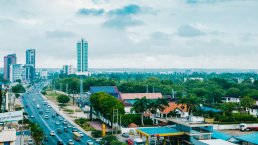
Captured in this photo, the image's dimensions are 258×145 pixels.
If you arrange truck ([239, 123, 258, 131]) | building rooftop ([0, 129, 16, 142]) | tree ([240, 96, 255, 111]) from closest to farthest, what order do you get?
1. building rooftop ([0, 129, 16, 142])
2. truck ([239, 123, 258, 131])
3. tree ([240, 96, 255, 111])

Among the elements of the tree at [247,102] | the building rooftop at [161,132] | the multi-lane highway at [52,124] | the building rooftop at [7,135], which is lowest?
the multi-lane highway at [52,124]

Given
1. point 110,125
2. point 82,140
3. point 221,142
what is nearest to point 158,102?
point 110,125

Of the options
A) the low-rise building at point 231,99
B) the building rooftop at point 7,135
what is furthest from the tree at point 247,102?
the building rooftop at point 7,135

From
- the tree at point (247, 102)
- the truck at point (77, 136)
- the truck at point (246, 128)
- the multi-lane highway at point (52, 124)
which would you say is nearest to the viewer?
the multi-lane highway at point (52, 124)

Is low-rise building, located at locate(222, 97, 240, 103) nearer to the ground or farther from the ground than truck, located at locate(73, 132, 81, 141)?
farther from the ground

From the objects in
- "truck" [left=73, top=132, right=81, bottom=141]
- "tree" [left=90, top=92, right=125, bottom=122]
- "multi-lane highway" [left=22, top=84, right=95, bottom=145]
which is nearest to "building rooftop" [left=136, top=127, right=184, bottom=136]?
"multi-lane highway" [left=22, top=84, right=95, bottom=145]

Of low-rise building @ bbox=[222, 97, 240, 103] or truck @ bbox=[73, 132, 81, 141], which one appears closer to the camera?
truck @ bbox=[73, 132, 81, 141]

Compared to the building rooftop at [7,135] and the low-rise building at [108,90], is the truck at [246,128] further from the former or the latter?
the building rooftop at [7,135]

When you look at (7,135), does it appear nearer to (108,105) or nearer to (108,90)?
(108,105)

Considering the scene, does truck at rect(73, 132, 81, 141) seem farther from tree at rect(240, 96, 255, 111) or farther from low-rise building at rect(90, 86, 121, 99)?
tree at rect(240, 96, 255, 111)

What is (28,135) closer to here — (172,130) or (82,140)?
(82,140)

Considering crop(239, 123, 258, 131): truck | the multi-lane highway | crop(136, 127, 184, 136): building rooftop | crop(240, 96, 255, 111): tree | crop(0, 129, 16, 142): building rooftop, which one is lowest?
the multi-lane highway

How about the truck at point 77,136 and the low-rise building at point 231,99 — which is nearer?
the truck at point 77,136
